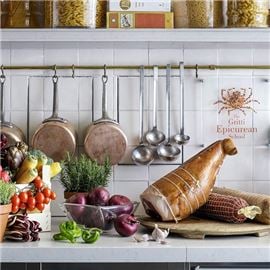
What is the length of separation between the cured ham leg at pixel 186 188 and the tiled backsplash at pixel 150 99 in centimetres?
30

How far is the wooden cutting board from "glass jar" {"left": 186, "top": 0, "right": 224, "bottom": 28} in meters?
0.60

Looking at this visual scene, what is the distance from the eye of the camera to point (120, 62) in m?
A: 2.37

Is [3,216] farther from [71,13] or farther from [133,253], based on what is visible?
[71,13]

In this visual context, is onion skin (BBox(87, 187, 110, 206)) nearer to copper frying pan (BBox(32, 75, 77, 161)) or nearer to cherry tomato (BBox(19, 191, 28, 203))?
cherry tomato (BBox(19, 191, 28, 203))

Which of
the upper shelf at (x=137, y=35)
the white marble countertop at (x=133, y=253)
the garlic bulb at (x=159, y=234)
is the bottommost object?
the white marble countertop at (x=133, y=253)

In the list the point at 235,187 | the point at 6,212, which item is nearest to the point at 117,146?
the point at 235,187

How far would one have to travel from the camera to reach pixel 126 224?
1907 millimetres

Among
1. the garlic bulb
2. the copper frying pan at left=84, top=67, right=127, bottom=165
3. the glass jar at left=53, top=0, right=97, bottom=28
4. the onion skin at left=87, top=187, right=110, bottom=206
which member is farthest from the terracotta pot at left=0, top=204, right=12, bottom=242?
the glass jar at left=53, top=0, right=97, bottom=28

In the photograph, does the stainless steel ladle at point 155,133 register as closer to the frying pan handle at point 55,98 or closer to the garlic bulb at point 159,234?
the frying pan handle at point 55,98

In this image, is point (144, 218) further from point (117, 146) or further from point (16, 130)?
point (16, 130)

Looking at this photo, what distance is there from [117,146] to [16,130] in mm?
323

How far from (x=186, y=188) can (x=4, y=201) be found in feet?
1.65

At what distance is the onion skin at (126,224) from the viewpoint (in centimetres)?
191

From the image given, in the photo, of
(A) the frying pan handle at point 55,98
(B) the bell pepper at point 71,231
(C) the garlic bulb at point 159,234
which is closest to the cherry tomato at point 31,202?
(B) the bell pepper at point 71,231
